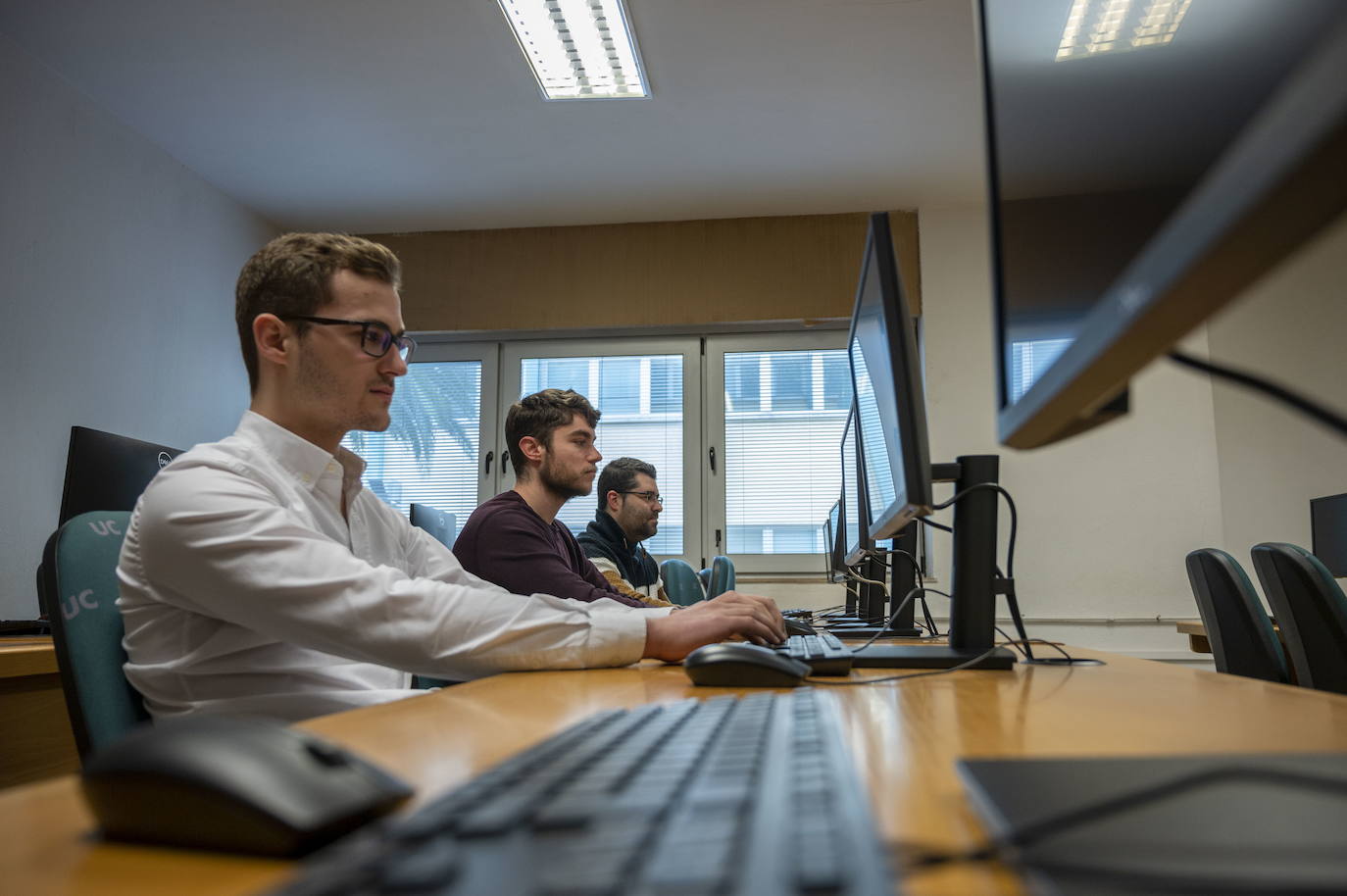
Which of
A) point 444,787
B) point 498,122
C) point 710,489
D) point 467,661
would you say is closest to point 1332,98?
point 444,787

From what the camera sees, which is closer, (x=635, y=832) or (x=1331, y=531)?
(x=635, y=832)

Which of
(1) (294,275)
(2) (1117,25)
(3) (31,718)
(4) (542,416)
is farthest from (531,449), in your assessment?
(2) (1117,25)

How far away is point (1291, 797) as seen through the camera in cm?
38

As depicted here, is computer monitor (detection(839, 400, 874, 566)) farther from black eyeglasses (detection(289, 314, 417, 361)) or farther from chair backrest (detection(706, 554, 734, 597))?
black eyeglasses (detection(289, 314, 417, 361))

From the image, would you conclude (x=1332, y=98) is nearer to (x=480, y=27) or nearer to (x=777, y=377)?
(x=480, y=27)

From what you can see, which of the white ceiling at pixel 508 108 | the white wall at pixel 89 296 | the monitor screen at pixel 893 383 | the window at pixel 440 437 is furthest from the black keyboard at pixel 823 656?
the window at pixel 440 437

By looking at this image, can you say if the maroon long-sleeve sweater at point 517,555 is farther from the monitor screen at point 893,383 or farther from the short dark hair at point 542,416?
the monitor screen at point 893,383

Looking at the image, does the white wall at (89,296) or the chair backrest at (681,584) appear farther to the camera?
the chair backrest at (681,584)

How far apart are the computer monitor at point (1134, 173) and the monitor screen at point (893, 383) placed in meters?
0.30

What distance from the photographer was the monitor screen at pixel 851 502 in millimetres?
1984

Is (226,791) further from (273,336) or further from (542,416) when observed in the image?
(542,416)

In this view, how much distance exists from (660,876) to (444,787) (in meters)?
0.22

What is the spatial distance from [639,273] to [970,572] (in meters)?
3.92

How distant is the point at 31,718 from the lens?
5.78 feet
